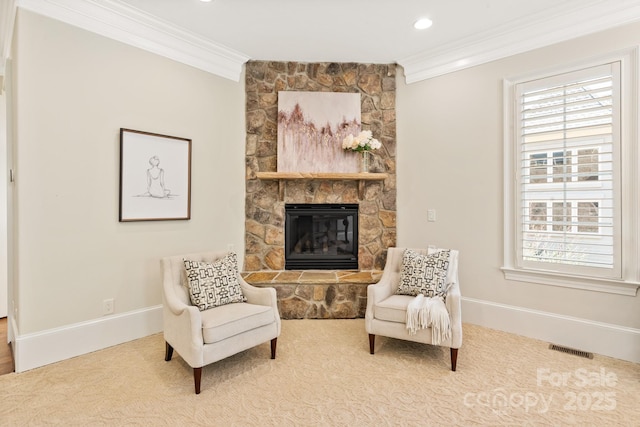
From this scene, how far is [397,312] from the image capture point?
8.80 feet

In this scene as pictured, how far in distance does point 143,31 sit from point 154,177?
1374 mm

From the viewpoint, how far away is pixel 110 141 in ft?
9.72

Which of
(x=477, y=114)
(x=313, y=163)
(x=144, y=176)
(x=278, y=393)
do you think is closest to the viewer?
(x=278, y=393)

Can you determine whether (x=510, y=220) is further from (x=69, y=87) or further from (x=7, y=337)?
(x=7, y=337)

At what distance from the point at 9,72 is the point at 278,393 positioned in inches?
134

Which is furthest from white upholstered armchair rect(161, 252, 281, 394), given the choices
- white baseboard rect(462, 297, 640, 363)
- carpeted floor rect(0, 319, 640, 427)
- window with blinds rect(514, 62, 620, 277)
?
window with blinds rect(514, 62, 620, 277)

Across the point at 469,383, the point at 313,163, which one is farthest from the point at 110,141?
the point at 469,383

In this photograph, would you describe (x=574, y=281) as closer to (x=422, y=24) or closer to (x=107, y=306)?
(x=422, y=24)

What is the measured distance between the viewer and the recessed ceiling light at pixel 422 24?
3.11m

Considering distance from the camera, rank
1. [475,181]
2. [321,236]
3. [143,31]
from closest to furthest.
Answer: [143,31] < [475,181] < [321,236]

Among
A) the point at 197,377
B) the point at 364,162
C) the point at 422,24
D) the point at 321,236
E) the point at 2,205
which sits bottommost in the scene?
the point at 197,377

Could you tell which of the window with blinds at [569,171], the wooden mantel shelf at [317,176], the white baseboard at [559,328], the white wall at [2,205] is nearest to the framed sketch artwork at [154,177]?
the wooden mantel shelf at [317,176]

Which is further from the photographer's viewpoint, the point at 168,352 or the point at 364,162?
the point at 364,162

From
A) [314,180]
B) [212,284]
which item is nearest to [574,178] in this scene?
[314,180]
